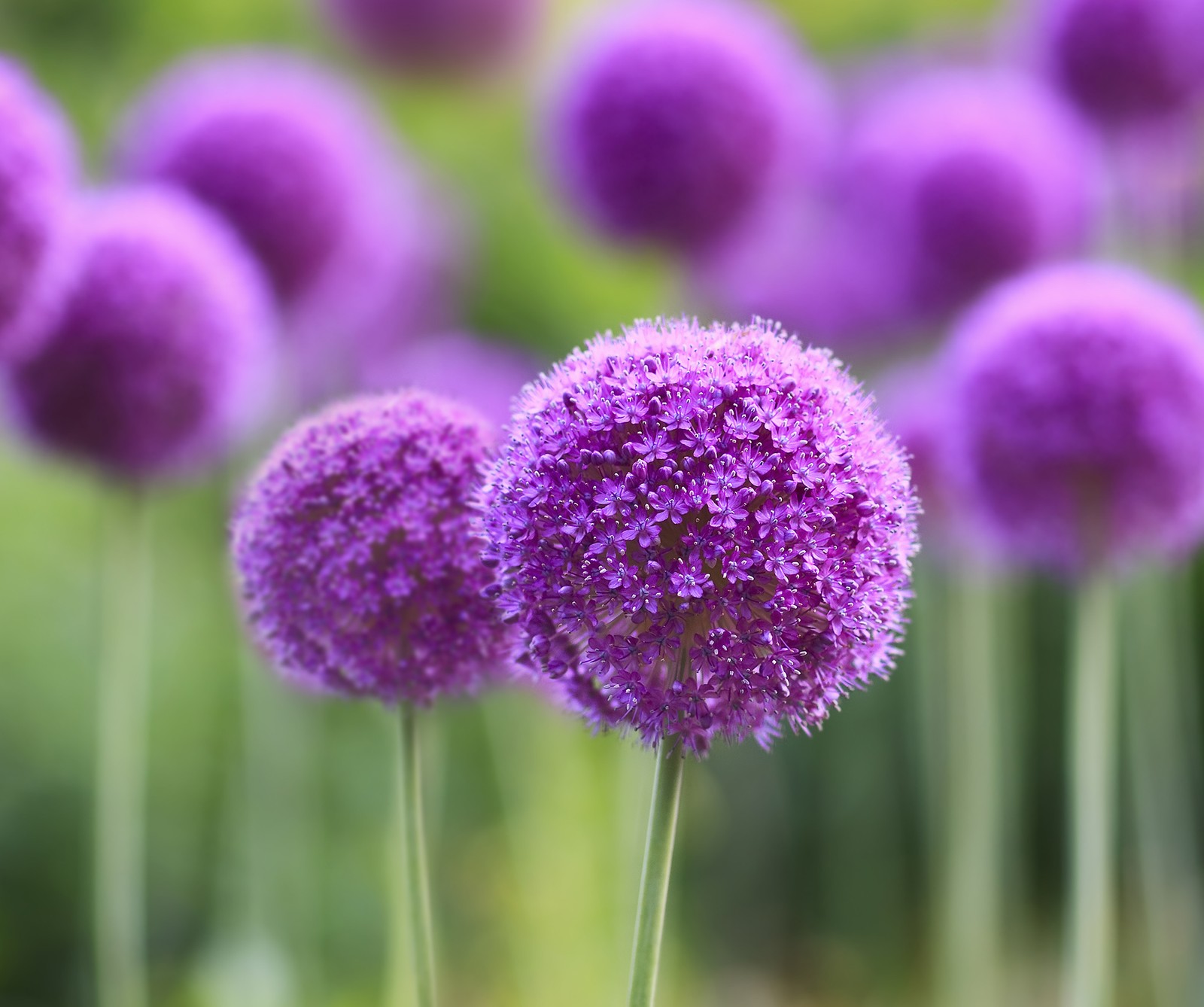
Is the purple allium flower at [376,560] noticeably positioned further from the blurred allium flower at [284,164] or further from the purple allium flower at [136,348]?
the blurred allium flower at [284,164]

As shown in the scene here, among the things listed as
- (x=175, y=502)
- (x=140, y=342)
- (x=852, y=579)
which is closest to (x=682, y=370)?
(x=852, y=579)

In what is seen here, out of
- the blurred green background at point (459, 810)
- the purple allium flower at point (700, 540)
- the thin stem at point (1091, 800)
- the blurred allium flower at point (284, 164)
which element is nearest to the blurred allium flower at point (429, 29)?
the blurred green background at point (459, 810)

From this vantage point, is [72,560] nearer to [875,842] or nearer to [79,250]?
[79,250]

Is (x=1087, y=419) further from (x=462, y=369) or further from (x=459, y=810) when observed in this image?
(x=459, y=810)

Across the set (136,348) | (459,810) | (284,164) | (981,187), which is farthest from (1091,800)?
(459,810)

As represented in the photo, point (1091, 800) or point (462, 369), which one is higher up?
point (462, 369)
